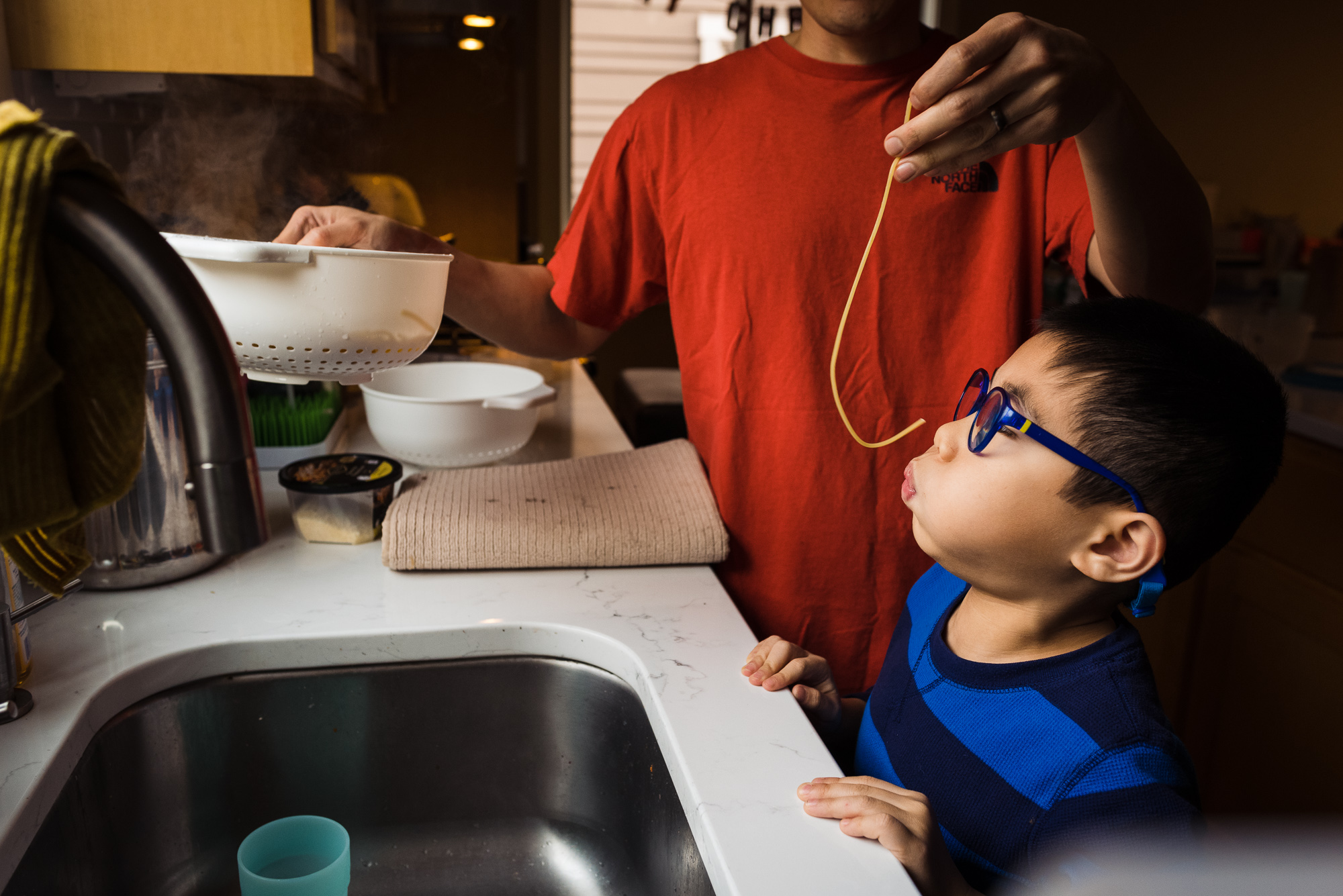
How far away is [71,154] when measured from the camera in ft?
1.11

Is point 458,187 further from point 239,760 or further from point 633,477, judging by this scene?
point 239,760

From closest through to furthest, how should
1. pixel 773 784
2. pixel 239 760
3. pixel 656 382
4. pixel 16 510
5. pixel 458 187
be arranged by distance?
pixel 16 510 → pixel 773 784 → pixel 239 760 → pixel 458 187 → pixel 656 382

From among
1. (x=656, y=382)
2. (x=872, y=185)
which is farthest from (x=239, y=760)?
(x=656, y=382)

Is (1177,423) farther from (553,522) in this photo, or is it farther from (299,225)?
(299,225)

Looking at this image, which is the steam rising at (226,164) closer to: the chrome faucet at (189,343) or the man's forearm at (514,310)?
the man's forearm at (514,310)

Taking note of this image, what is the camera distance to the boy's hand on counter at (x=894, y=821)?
565 millimetres

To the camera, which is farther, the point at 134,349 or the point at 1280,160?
the point at 1280,160

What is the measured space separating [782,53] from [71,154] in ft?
3.30

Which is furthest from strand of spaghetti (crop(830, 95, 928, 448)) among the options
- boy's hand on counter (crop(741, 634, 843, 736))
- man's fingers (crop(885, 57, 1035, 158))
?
boy's hand on counter (crop(741, 634, 843, 736))

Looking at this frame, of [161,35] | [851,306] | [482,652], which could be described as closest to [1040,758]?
[482,652]

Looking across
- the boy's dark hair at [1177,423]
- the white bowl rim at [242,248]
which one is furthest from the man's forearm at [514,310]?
the boy's dark hair at [1177,423]

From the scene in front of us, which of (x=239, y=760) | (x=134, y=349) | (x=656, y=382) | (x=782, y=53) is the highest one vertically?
(x=782, y=53)

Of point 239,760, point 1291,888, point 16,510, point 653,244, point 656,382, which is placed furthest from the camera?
point 656,382

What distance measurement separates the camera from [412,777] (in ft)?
2.92
